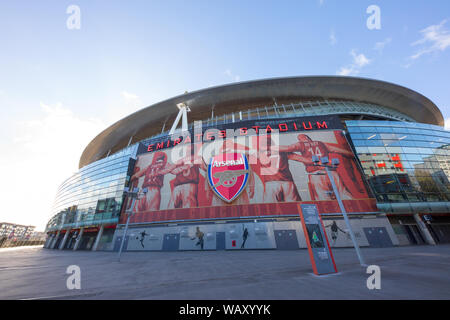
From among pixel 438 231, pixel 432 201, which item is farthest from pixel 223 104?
pixel 438 231

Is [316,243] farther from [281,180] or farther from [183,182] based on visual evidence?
[183,182]

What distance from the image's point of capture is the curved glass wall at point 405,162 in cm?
2145

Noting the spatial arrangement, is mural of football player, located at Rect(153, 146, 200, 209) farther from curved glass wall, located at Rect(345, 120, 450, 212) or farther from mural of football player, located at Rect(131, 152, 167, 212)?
curved glass wall, located at Rect(345, 120, 450, 212)

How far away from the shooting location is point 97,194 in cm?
3294

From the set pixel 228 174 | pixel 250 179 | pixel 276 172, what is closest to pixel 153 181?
pixel 228 174

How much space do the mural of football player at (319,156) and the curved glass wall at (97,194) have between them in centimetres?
2926

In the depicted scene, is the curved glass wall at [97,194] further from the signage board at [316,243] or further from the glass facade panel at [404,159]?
the glass facade panel at [404,159]

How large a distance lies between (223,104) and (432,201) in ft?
119

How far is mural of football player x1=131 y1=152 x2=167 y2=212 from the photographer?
2589cm

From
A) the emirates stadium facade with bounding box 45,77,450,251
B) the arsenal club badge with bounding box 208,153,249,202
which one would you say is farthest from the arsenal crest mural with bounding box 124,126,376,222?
the emirates stadium facade with bounding box 45,77,450,251

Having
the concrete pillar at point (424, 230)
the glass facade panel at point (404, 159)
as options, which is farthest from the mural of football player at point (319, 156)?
the concrete pillar at point (424, 230)

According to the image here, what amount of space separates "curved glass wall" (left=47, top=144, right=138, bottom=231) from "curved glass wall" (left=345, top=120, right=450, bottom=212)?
3896cm
